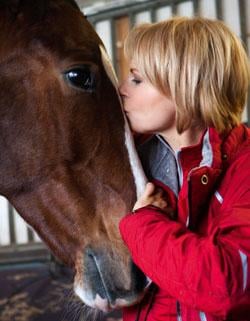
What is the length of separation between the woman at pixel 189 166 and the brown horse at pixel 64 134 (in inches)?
2.6

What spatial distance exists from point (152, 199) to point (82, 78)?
0.97ft

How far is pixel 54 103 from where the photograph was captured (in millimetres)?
1070

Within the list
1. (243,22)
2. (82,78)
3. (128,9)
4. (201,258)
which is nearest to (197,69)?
(82,78)

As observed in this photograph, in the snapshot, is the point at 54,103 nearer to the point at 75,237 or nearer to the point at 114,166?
the point at 114,166

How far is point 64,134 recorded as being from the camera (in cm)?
106

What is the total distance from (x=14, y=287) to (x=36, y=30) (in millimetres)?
2384

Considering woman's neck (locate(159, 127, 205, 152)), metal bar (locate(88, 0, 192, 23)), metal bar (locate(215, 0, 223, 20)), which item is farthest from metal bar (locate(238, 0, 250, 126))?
woman's neck (locate(159, 127, 205, 152))

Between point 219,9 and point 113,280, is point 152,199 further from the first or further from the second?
point 219,9

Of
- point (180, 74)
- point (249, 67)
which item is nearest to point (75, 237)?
point (180, 74)

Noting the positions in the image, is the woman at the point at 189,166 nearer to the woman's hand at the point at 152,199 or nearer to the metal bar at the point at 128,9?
the woman's hand at the point at 152,199

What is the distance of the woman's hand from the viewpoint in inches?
37.9

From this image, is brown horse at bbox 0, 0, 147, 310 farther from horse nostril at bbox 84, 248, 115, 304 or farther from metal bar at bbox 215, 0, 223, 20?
metal bar at bbox 215, 0, 223, 20

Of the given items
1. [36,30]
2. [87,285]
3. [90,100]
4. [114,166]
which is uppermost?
[36,30]

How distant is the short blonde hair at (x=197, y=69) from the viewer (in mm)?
985
